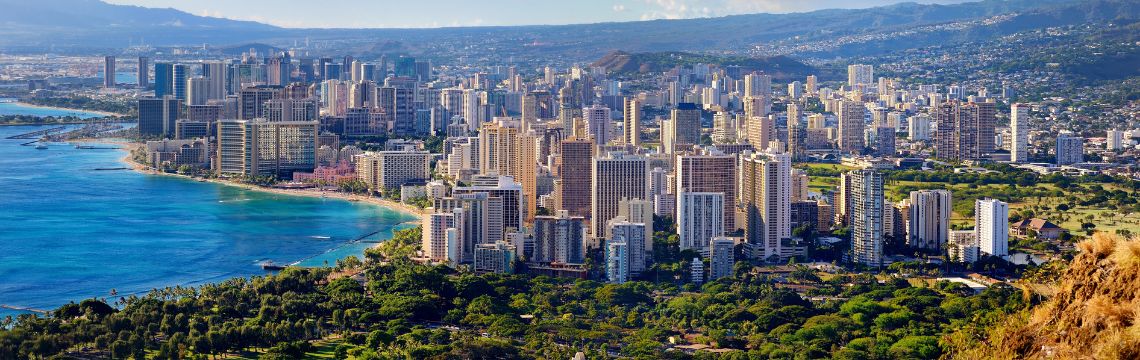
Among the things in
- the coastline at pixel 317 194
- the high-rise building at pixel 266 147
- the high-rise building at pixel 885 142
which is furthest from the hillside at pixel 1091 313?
the high-rise building at pixel 885 142

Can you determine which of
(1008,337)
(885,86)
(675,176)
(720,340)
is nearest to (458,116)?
(675,176)

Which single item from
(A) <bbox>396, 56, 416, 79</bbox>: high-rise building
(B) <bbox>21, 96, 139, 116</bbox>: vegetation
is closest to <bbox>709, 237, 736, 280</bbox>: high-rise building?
(B) <bbox>21, 96, 139, 116</bbox>: vegetation

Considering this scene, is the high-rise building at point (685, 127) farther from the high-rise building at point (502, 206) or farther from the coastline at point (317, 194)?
the high-rise building at point (502, 206)

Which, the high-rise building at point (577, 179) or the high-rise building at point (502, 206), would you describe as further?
the high-rise building at point (577, 179)

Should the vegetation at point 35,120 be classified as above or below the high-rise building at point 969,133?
above

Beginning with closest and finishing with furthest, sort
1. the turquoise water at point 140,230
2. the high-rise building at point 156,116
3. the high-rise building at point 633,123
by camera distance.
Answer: the turquoise water at point 140,230
the high-rise building at point 633,123
the high-rise building at point 156,116

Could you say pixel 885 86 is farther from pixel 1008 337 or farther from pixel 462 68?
pixel 1008 337
